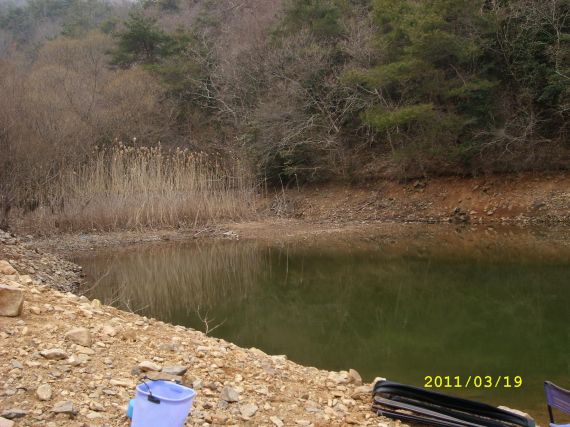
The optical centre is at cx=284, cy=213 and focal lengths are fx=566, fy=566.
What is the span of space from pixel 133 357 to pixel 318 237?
33.1ft

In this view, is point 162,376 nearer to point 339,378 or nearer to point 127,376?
point 127,376

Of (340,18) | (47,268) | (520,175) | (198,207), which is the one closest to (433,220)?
(520,175)

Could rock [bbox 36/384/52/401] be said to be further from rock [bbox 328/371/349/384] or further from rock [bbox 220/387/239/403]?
rock [bbox 328/371/349/384]

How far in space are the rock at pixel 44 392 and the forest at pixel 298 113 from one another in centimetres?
1036

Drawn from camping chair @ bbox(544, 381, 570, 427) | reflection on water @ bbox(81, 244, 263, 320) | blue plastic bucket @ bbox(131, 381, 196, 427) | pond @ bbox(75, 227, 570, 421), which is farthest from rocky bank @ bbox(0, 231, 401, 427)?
reflection on water @ bbox(81, 244, 263, 320)

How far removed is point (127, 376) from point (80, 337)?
1.86 ft

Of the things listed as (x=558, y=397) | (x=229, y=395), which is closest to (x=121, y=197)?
(x=229, y=395)

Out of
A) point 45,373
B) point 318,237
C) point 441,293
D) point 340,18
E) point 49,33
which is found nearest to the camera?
point 45,373

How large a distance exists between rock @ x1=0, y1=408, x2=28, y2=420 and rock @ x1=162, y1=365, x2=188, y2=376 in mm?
884

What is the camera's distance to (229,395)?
3.39 metres

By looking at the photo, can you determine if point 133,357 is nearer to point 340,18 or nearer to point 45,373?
point 45,373

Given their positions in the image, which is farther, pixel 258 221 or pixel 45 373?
pixel 258 221

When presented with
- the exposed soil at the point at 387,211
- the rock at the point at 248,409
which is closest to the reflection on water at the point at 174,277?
the exposed soil at the point at 387,211

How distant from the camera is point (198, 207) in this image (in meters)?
14.6
